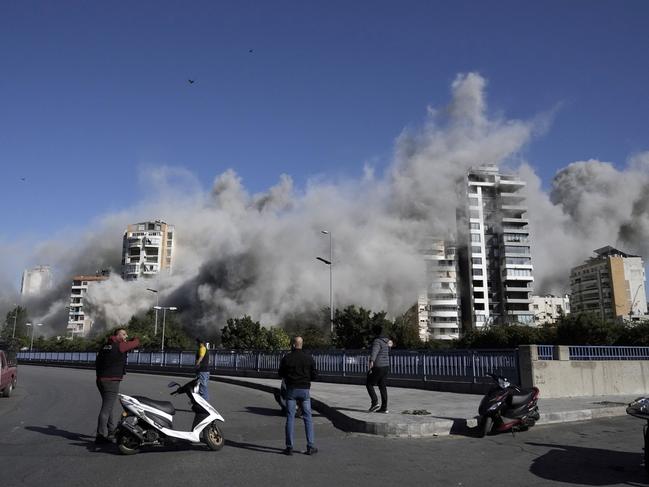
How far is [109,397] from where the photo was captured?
24.3 feet

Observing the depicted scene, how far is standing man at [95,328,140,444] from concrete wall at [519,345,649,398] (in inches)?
367

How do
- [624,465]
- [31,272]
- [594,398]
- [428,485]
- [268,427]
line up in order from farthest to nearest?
[31,272] → [594,398] → [268,427] → [624,465] → [428,485]

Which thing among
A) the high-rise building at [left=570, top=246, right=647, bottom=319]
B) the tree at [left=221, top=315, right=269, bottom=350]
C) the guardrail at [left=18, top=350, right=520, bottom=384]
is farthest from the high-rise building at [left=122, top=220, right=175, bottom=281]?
the guardrail at [left=18, top=350, right=520, bottom=384]

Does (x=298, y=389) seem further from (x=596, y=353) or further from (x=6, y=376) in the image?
(x=6, y=376)

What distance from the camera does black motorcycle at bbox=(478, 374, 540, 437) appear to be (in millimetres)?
8219

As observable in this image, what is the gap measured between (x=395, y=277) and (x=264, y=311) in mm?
21917

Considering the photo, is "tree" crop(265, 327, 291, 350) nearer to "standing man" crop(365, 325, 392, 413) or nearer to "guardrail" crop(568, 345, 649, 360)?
"guardrail" crop(568, 345, 649, 360)

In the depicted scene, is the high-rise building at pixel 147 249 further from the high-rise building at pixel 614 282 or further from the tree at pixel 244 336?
the high-rise building at pixel 614 282

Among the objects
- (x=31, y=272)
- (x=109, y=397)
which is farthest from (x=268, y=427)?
(x=31, y=272)

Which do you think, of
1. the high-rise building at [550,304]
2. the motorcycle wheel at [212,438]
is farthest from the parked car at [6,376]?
the high-rise building at [550,304]

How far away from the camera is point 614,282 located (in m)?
113

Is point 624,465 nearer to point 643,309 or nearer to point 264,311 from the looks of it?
point 264,311

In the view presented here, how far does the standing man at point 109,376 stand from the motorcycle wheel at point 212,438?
1432mm

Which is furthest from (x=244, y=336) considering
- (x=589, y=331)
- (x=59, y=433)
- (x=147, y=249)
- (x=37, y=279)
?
(x=37, y=279)
